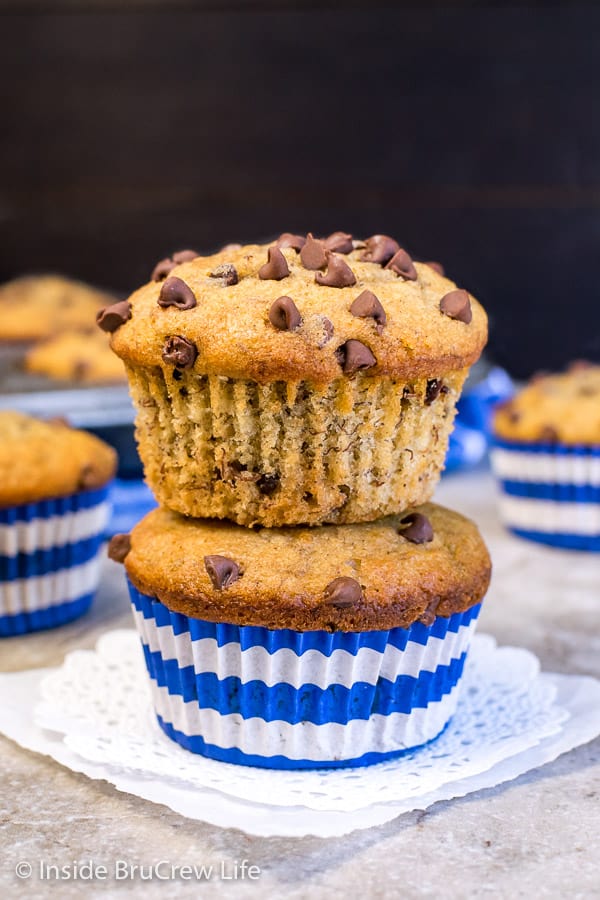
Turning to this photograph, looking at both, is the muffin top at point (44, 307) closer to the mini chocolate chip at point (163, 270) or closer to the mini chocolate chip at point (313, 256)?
the mini chocolate chip at point (163, 270)

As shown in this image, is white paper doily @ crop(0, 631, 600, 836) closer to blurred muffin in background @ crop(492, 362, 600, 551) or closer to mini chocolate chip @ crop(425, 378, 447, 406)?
mini chocolate chip @ crop(425, 378, 447, 406)

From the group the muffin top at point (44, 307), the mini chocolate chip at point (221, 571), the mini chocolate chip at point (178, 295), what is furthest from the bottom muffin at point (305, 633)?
the muffin top at point (44, 307)

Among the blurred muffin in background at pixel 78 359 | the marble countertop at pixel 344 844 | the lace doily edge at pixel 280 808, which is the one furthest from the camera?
the blurred muffin in background at pixel 78 359

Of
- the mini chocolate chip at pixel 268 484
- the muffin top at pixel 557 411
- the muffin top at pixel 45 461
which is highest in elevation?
the mini chocolate chip at pixel 268 484

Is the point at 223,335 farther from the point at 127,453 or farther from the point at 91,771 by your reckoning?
the point at 127,453

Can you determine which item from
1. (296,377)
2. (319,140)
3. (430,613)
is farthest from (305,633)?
(319,140)

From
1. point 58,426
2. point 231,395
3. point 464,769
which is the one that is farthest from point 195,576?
point 58,426

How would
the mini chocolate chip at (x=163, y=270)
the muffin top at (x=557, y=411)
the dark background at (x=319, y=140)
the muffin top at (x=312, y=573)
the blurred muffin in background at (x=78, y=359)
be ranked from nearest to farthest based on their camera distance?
1. the muffin top at (x=312, y=573)
2. the mini chocolate chip at (x=163, y=270)
3. the muffin top at (x=557, y=411)
4. the blurred muffin in background at (x=78, y=359)
5. the dark background at (x=319, y=140)
